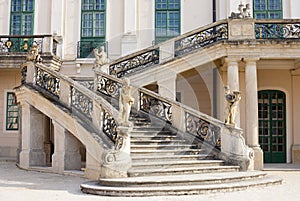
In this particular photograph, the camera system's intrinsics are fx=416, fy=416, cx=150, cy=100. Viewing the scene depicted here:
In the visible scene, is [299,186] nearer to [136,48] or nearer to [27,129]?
[27,129]

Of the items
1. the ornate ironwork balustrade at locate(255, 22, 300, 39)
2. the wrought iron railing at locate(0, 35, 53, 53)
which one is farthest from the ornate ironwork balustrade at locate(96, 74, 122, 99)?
the wrought iron railing at locate(0, 35, 53, 53)

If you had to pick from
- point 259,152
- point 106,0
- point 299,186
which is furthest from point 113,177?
point 106,0

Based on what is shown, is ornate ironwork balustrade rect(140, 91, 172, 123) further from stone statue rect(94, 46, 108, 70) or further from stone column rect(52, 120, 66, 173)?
stone column rect(52, 120, 66, 173)

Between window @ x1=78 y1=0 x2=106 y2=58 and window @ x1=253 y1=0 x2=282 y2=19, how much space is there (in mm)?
6792

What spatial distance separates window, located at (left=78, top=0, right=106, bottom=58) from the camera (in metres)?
18.7

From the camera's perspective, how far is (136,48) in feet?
59.8

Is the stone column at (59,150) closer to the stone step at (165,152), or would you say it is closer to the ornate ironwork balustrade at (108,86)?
the ornate ironwork balustrade at (108,86)

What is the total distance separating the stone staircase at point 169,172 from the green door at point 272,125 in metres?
5.91

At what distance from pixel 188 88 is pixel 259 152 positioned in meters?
4.74

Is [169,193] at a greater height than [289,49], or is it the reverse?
[289,49]

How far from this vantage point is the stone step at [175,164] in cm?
1016

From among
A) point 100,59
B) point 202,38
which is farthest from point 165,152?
point 202,38

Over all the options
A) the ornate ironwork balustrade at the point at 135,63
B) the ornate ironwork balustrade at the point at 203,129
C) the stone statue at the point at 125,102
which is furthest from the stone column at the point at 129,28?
the stone statue at the point at 125,102

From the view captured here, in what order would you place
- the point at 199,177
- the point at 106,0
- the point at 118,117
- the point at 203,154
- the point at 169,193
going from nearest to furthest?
the point at 169,193 < the point at 199,177 < the point at 118,117 < the point at 203,154 < the point at 106,0
